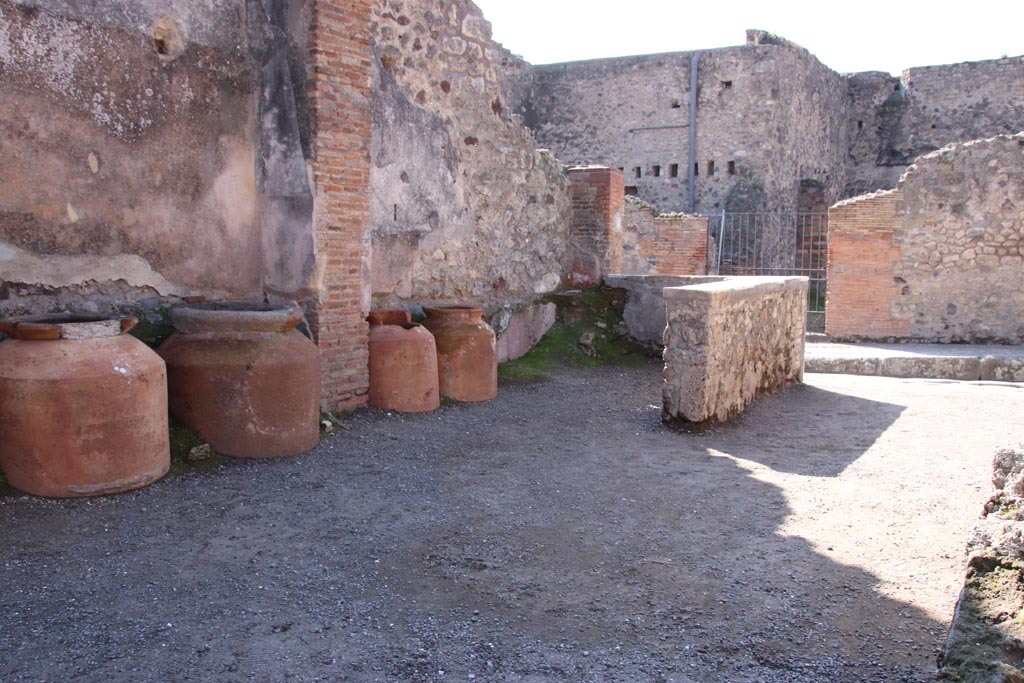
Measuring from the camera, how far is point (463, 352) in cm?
637

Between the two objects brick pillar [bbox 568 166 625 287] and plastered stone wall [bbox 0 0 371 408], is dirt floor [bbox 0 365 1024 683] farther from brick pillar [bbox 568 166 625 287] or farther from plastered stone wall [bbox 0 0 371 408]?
brick pillar [bbox 568 166 625 287]

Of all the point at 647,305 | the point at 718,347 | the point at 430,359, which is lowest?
the point at 430,359

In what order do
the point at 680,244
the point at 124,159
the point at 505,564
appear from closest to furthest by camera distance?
the point at 505,564 → the point at 124,159 → the point at 680,244

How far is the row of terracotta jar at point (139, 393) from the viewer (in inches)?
148

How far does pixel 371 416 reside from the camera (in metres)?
5.69

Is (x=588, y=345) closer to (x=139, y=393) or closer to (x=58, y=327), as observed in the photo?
(x=139, y=393)

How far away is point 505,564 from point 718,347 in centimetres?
286

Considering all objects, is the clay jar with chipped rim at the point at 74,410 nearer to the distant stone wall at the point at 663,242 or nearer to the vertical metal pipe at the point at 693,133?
the distant stone wall at the point at 663,242

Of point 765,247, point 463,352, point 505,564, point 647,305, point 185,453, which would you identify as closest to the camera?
point 505,564

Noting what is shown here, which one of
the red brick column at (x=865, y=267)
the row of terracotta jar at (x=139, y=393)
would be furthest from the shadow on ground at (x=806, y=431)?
the red brick column at (x=865, y=267)

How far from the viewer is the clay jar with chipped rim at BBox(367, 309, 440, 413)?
5840 millimetres

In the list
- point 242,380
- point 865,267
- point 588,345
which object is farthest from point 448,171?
point 865,267

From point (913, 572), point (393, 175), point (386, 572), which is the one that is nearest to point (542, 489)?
point (386, 572)

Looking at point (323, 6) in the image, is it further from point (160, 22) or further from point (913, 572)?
point (913, 572)
